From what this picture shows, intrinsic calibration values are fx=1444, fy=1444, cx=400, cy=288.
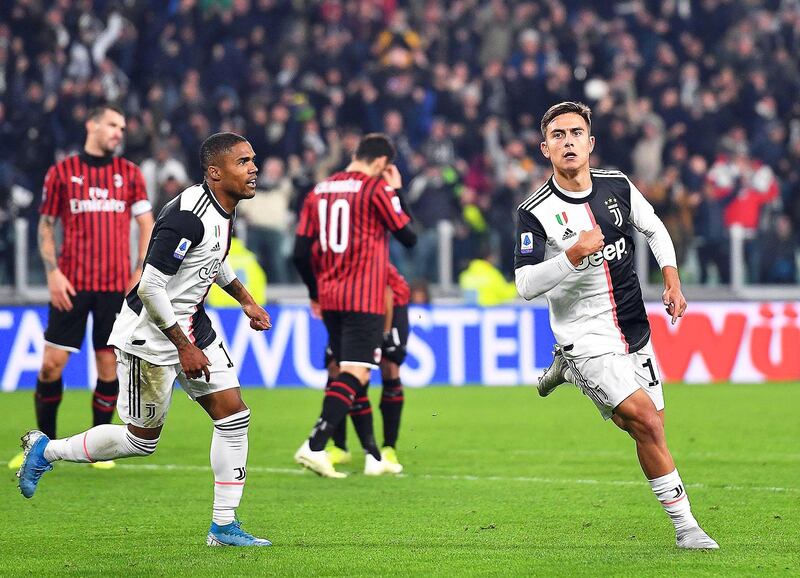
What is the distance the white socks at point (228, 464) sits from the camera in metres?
6.52

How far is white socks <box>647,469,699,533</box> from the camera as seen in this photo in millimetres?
6250

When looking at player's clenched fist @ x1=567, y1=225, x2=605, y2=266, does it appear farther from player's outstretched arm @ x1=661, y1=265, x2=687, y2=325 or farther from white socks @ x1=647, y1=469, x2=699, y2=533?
white socks @ x1=647, y1=469, x2=699, y2=533

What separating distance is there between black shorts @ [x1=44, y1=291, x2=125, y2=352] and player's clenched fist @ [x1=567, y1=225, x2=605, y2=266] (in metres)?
4.66

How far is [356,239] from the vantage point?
9.55 meters

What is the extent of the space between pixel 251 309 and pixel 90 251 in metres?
3.36

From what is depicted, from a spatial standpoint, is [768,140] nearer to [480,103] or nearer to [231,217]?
[480,103]

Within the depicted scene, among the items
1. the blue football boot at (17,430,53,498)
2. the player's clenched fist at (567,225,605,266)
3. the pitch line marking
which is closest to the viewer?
the player's clenched fist at (567,225,605,266)

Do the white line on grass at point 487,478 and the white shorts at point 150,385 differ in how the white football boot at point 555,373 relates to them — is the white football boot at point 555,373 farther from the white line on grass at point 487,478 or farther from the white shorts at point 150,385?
the white line on grass at point 487,478

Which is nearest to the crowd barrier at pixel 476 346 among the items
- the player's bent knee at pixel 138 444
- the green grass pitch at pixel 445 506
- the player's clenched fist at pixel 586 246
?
the green grass pitch at pixel 445 506

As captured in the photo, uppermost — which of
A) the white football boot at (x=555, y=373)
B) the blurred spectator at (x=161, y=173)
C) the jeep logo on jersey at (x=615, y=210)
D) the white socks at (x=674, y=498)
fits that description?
the blurred spectator at (x=161, y=173)

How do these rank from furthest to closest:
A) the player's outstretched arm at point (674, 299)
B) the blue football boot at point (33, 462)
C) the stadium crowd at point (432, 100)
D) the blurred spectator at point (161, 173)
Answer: the stadium crowd at point (432, 100) < the blurred spectator at point (161, 173) < the blue football boot at point (33, 462) < the player's outstretched arm at point (674, 299)

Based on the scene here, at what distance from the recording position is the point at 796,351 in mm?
17297

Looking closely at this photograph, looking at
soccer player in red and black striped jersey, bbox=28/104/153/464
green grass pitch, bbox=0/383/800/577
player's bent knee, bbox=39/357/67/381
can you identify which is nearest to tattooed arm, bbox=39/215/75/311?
soccer player in red and black striped jersey, bbox=28/104/153/464

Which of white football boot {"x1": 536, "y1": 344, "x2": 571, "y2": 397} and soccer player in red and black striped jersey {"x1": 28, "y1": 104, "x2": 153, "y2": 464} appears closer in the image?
white football boot {"x1": 536, "y1": 344, "x2": 571, "y2": 397}
